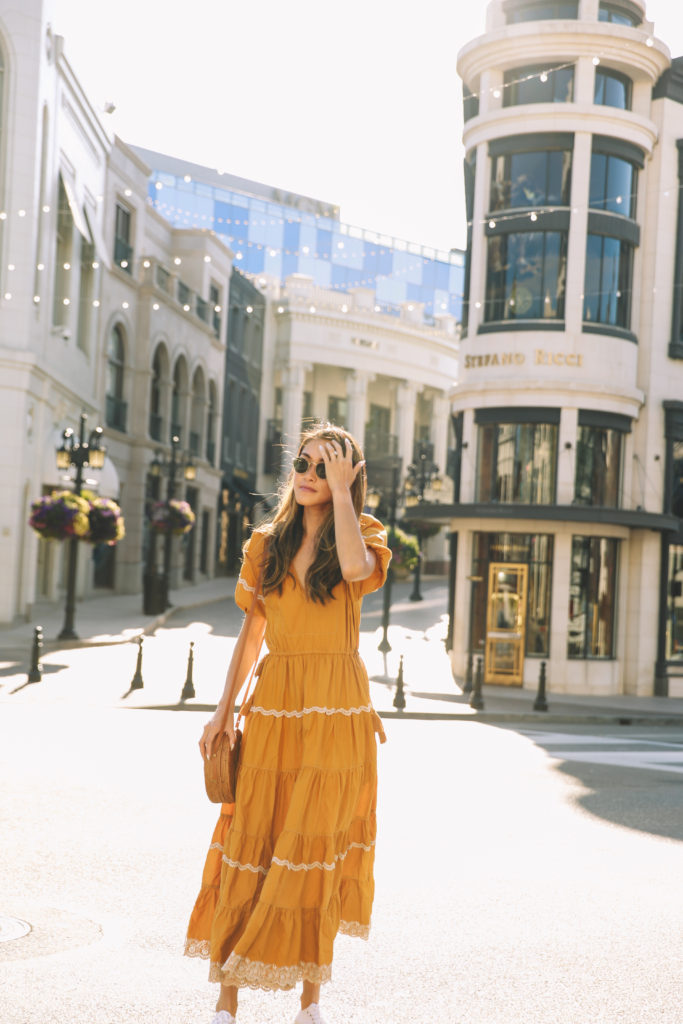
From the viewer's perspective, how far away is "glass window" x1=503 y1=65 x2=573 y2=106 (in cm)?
2359

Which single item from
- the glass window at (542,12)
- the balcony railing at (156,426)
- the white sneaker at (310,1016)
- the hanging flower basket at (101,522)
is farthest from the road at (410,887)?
the balcony railing at (156,426)

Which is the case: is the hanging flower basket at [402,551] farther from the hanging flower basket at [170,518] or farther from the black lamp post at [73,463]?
the black lamp post at [73,463]

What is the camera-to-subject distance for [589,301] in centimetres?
2367

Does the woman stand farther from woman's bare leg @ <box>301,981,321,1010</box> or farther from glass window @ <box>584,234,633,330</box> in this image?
glass window @ <box>584,234,633,330</box>

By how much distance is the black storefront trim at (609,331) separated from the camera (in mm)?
23562

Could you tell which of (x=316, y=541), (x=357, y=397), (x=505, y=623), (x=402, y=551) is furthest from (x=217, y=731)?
(x=357, y=397)

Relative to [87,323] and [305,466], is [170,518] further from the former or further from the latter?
[305,466]

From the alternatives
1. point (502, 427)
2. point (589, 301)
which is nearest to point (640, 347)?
point (589, 301)

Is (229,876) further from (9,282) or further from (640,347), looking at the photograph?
(9,282)

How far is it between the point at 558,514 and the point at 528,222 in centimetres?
584

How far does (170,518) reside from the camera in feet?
112

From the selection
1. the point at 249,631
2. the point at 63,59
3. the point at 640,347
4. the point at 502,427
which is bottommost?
the point at 249,631

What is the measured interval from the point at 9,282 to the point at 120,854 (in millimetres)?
21111

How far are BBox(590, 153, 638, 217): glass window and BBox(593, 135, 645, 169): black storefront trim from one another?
3.4 inches
